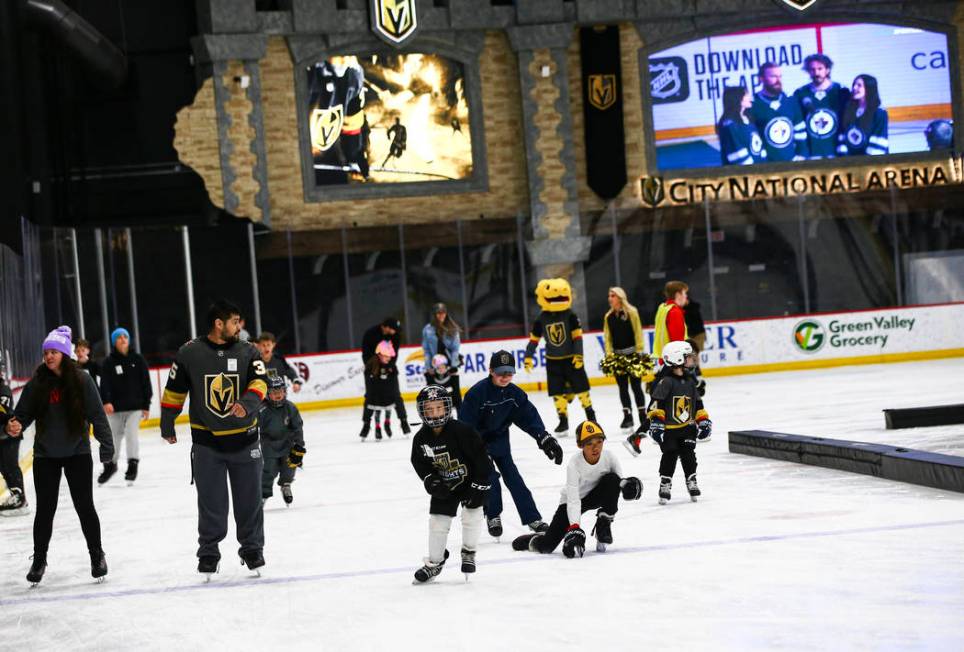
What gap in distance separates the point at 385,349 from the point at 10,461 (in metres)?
5.92

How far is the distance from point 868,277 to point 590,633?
27039mm

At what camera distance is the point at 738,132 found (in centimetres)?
3197

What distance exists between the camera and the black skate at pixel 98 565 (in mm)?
8195

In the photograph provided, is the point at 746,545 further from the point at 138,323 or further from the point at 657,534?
the point at 138,323

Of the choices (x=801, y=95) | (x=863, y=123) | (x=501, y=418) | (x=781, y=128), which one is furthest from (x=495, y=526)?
(x=863, y=123)

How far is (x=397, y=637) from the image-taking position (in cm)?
605

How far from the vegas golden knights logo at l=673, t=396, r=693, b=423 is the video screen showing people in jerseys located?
22.2 metres

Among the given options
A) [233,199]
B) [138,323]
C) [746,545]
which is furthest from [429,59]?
[746,545]

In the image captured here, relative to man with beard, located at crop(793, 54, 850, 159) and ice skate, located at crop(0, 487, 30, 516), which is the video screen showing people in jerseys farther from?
ice skate, located at crop(0, 487, 30, 516)

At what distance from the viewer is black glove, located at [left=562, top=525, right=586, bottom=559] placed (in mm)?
7850

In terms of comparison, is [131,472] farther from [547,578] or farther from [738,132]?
[738,132]

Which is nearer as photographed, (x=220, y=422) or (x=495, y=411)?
(x=220, y=422)

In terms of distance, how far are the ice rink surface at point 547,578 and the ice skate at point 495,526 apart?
0.41ft

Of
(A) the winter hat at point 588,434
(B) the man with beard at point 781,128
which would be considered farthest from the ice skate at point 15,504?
(B) the man with beard at point 781,128
